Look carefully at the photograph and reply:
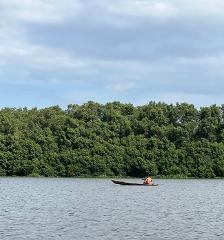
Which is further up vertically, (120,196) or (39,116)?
(39,116)

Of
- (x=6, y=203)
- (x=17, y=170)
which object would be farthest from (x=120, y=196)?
(x=17, y=170)

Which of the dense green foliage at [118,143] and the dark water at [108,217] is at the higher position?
the dense green foliage at [118,143]

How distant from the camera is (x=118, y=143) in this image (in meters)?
137

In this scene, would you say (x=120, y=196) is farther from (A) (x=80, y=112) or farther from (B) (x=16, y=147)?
(A) (x=80, y=112)

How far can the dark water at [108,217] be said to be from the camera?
4028cm

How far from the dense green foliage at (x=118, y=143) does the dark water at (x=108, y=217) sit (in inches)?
2253

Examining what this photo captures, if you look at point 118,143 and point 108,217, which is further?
point 118,143

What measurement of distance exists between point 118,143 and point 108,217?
8758 centimetres

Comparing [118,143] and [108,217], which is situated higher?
[118,143]

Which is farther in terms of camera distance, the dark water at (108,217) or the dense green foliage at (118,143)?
the dense green foliage at (118,143)

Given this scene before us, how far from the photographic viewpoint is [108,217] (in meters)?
49.6

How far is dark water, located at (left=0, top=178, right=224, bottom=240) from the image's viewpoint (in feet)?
132

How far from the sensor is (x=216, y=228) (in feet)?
145

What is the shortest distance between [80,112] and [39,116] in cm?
1221
